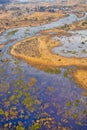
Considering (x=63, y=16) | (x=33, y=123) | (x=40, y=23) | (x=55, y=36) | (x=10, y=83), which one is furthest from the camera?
(x=63, y=16)

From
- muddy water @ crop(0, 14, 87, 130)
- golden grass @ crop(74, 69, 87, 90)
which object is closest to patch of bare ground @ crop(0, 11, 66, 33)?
muddy water @ crop(0, 14, 87, 130)

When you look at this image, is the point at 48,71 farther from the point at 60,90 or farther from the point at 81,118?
the point at 81,118

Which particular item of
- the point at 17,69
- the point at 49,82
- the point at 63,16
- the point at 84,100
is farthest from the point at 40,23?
the point at 84,100

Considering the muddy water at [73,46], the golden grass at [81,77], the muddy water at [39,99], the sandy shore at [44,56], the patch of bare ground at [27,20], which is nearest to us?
the muddy water at [39,99]

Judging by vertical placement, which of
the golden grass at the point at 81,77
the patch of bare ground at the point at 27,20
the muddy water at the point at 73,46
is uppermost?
the golden grass at the point at 81,77

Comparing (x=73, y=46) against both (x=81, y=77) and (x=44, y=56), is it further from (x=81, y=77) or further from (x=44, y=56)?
(x=81, y=77)

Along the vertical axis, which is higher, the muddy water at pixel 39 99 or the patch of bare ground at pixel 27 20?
the muddy water at pixel 39 99

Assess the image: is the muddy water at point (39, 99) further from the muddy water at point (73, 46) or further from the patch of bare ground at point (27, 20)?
the patch of bare ground at point (27, 20)

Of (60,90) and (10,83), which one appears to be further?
(10,83)

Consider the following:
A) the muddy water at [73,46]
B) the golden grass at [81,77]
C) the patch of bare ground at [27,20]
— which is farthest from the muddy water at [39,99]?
the patch of bare ground at [27,20]
